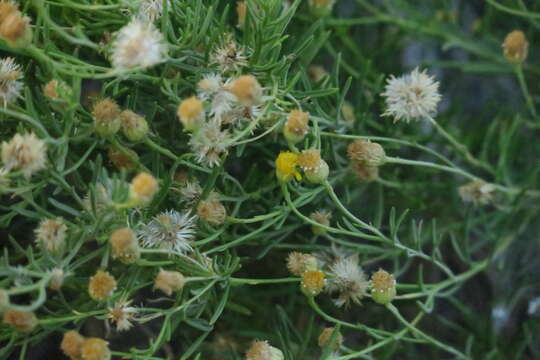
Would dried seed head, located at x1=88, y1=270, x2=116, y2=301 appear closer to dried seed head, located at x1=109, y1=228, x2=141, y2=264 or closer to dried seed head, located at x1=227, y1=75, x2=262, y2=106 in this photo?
dried seed head, located at x1=109, y1=228, x2=141, y2=264

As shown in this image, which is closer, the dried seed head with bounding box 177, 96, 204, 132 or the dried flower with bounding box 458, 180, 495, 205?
the dried seed head with bounding box 177, 96, 204, 132

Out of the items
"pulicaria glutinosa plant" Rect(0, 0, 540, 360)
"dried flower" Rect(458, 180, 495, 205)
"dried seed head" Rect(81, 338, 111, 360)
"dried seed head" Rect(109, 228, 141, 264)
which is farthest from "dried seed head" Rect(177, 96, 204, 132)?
"dried flower" Rect(458, 180, 495, 205)

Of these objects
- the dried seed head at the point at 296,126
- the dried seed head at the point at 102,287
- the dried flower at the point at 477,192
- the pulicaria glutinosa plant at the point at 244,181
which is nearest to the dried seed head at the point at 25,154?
the pulicaria glutinosa plant at the point at 244,181

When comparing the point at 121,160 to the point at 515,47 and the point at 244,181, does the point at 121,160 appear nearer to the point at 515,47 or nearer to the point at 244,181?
the point at 244,181

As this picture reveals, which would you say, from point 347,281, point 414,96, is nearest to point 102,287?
point 347,281

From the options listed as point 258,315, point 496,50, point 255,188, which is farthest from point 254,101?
point 496,50

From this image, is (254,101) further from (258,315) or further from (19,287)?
(258,315)

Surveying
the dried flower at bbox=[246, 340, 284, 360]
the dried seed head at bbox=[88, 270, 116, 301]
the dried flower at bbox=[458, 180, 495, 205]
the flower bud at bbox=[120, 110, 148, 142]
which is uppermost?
the flower bud at bbox=[120, 110, 148, 142]
